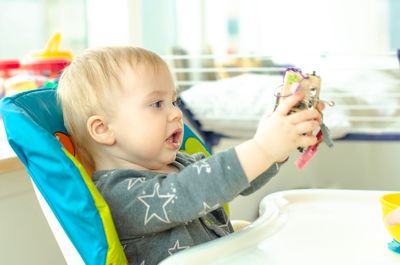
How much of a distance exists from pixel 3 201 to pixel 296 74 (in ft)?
2.26

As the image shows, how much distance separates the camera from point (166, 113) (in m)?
0.93

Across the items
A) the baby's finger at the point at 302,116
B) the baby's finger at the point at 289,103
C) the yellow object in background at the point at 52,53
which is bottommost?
the baby's finger at the point at 302,116

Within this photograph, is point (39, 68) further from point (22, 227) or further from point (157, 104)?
point (157, 104)

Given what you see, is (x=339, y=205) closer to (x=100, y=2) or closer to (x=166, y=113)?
(x=166, y=113)

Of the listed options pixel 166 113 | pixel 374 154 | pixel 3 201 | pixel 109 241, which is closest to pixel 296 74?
pixel 166 113

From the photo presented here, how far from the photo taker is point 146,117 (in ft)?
3.00

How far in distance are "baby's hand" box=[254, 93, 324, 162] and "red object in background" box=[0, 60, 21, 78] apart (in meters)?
0.96

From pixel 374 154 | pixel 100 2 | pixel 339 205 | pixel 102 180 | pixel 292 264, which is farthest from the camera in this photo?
pixel 374 154

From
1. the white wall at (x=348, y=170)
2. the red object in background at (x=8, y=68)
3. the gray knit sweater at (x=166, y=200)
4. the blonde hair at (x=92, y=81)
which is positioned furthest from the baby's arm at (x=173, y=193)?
the white wall at (x=348, y=170)

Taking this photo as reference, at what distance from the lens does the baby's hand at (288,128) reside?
792 mm

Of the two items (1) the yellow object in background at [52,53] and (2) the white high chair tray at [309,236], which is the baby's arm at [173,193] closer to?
(2) the white high chair tray at [309,236]

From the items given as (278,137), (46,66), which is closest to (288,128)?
(278,137)

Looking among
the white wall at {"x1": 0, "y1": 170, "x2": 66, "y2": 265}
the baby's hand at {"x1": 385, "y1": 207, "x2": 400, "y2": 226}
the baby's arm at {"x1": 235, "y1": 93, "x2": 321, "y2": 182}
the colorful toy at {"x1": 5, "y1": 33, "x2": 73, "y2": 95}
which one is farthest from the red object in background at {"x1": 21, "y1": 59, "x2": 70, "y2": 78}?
the baby's hand at {"x1": 385, "y1": 207, "x2": 400, "y2": 226}

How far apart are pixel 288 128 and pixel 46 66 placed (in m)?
0.90
